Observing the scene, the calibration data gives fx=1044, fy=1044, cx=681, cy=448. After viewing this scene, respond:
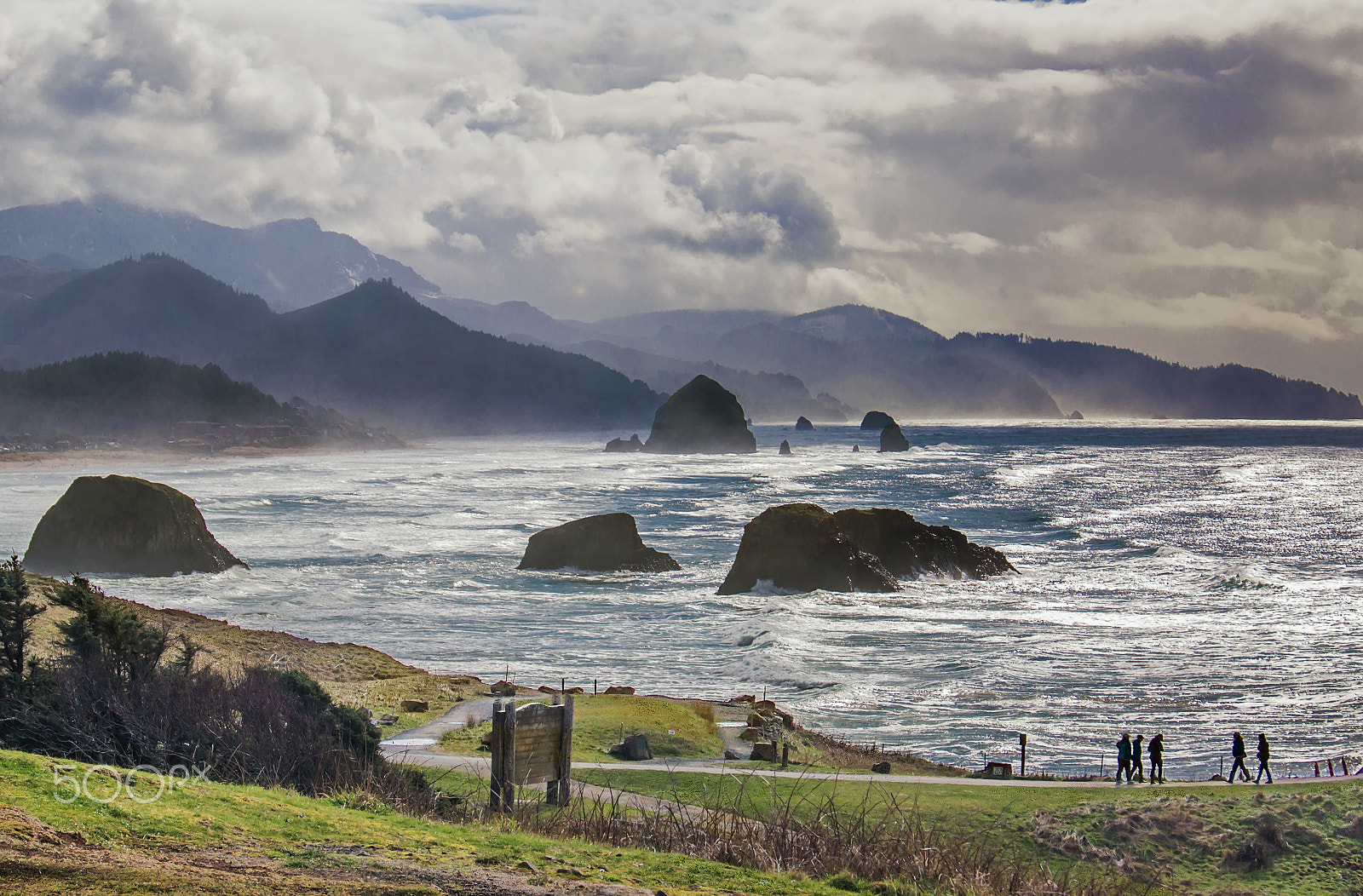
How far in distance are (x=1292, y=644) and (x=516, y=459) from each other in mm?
111529

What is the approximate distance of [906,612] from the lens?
38.8 metres

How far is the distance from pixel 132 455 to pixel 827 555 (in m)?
118

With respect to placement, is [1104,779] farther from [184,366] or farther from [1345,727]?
[184,366]

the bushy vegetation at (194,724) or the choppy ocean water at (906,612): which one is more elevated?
the bushy vegetation at (194,724)

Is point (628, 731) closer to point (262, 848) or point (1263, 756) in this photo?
point (1263, 756)

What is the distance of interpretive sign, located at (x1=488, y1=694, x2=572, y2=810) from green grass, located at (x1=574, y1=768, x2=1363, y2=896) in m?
1.80

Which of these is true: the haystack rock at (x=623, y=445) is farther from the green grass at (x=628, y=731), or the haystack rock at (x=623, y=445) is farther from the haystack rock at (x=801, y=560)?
the green grass at (x=628, y=731)

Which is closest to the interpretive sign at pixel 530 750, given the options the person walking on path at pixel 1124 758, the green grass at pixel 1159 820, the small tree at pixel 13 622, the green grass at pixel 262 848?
the green grass at pixel 1159 820

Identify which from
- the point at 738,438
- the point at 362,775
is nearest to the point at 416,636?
the point at 362,775

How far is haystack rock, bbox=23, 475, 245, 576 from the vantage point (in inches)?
1615

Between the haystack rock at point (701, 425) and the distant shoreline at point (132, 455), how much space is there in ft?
166

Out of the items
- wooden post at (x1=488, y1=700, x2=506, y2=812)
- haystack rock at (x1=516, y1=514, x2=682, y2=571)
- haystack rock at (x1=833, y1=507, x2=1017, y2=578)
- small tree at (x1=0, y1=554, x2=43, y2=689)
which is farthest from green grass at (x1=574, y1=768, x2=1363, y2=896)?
haystack rock at (x1=516, y1=514, x2=682, y2=571)

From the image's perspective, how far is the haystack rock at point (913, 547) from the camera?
4603 centimetres

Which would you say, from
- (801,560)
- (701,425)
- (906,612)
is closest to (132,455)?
(701,425)
